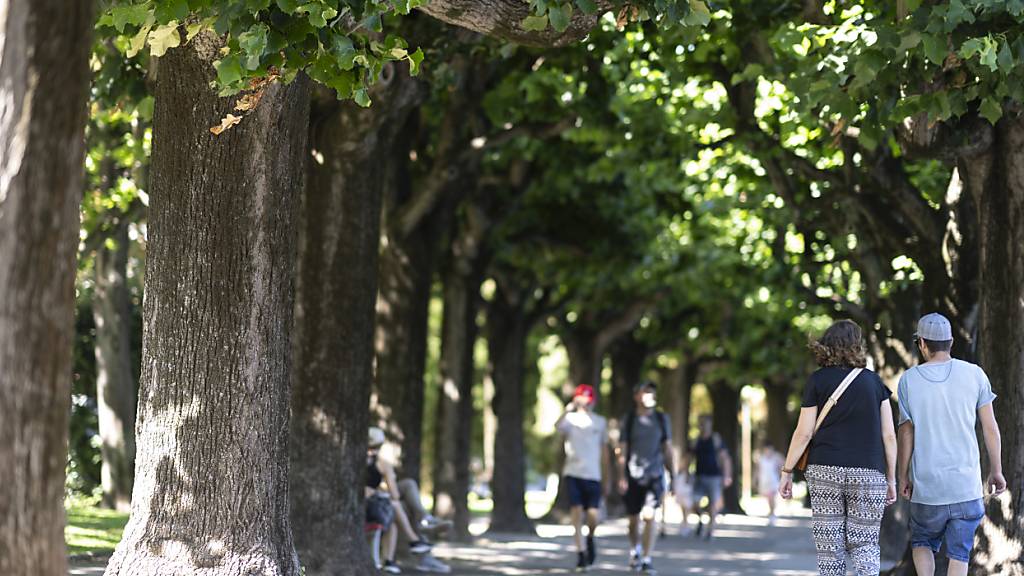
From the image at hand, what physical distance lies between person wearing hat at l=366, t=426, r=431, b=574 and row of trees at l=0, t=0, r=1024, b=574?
4.06 ft

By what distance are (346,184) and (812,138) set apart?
20.6 ft

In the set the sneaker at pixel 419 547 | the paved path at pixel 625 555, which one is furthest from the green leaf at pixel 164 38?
the sneaker at pixel 419 547

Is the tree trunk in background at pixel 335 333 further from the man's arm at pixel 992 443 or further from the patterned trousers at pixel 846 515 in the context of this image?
the man's arm at pixel 992 443

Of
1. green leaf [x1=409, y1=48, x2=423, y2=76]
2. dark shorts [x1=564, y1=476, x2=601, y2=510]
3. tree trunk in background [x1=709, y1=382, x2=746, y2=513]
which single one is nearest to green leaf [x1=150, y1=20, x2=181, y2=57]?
green leaf [x1=409, y1=48, x2=423, y2=76]

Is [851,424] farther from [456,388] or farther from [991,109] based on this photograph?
[456,388]

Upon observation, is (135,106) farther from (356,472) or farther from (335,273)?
(356,472)

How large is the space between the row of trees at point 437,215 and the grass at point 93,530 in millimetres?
1472

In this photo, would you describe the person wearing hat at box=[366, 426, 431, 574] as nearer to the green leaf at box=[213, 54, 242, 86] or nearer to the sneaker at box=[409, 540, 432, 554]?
the sneaker at box=[409, 540, 432, 554]

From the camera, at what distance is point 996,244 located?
11.2 m

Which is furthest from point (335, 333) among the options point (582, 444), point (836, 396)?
point (836, 396)

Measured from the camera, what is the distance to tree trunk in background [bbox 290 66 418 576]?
40.5ft

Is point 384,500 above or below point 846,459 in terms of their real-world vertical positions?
below

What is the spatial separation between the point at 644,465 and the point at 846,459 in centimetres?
669

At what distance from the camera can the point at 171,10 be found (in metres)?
7.51
